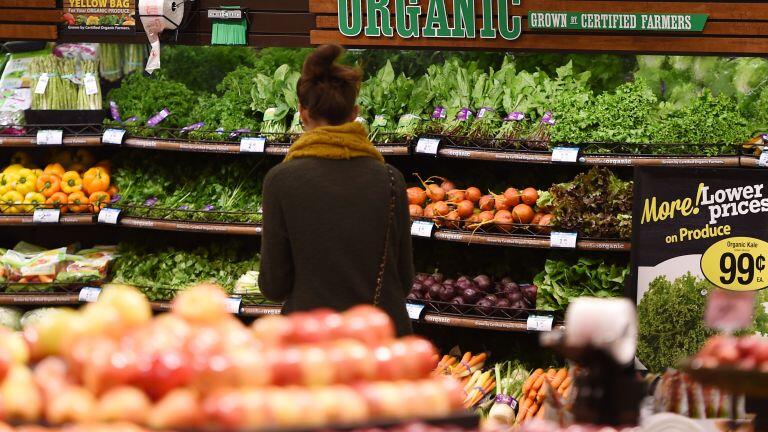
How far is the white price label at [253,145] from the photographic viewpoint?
5645mm

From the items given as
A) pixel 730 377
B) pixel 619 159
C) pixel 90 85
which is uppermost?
pixel 90 85

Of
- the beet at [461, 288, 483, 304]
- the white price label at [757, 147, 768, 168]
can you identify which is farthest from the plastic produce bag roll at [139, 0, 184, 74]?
the white price label at [757, 147, 768, 168]

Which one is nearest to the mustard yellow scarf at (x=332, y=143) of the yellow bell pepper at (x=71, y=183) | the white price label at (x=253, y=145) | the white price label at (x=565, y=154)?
the white price label at (x=565, y=154)

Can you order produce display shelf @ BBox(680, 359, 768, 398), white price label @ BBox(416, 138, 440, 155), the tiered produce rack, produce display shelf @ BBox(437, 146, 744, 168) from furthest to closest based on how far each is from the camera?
white price label @ BBox(416, 138, 440, 155) → the tiered produce rack → produce display shelf @ BBox(437, 146, 744, 168) → produce display shelf @ BBox(680, 359, 768, 398)

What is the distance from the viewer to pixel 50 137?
5977 mm

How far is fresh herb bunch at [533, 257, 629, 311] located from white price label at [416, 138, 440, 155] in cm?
82

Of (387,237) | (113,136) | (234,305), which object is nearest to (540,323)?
(234,305)

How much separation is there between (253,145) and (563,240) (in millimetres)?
1672

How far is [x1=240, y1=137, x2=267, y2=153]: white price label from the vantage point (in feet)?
18.5

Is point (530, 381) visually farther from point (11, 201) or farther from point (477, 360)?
point (11, 201)

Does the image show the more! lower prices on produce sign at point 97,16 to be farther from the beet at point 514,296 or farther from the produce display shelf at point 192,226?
the beet at point 514,296

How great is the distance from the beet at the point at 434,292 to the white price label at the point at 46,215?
6.85ft

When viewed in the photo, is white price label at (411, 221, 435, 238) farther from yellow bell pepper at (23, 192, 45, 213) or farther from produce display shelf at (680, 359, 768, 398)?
produce display shelf at (680, 359, 768, 398)

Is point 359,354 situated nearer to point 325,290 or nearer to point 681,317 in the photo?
point 325,290
